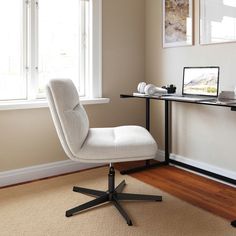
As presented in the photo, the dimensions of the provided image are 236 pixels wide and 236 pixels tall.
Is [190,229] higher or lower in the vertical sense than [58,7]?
lower

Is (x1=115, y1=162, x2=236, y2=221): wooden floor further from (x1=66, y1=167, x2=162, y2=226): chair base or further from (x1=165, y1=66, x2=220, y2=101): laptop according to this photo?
(x1=165, y1=66, x2=220, y2=101): laptop

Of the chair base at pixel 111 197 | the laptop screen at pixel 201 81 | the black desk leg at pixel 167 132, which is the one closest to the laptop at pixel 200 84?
the laptop screen at pixel 201 81

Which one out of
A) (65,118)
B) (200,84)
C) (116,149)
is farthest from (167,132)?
(65,118)

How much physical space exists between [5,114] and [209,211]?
183 centimetres

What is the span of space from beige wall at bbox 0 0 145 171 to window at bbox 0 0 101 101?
148mm

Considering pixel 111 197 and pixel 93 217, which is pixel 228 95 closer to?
pixel 111 197

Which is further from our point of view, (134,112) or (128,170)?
(134,112)

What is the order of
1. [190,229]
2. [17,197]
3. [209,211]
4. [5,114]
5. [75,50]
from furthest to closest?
[75,50]
[5,114]
[17,197]
[209,211]
[190,229]

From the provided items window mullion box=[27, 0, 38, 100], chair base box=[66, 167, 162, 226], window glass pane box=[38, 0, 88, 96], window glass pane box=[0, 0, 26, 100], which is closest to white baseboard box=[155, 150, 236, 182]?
chair base box=[66, 167, 162, 226]

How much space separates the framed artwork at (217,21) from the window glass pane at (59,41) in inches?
47.2

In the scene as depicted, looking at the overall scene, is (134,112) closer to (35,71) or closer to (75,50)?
(75,50)

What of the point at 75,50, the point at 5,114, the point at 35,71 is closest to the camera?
the point at 5,114

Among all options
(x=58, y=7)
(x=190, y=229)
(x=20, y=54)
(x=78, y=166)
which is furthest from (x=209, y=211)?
(x=58, y=7)

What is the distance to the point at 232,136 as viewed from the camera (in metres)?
2.77
